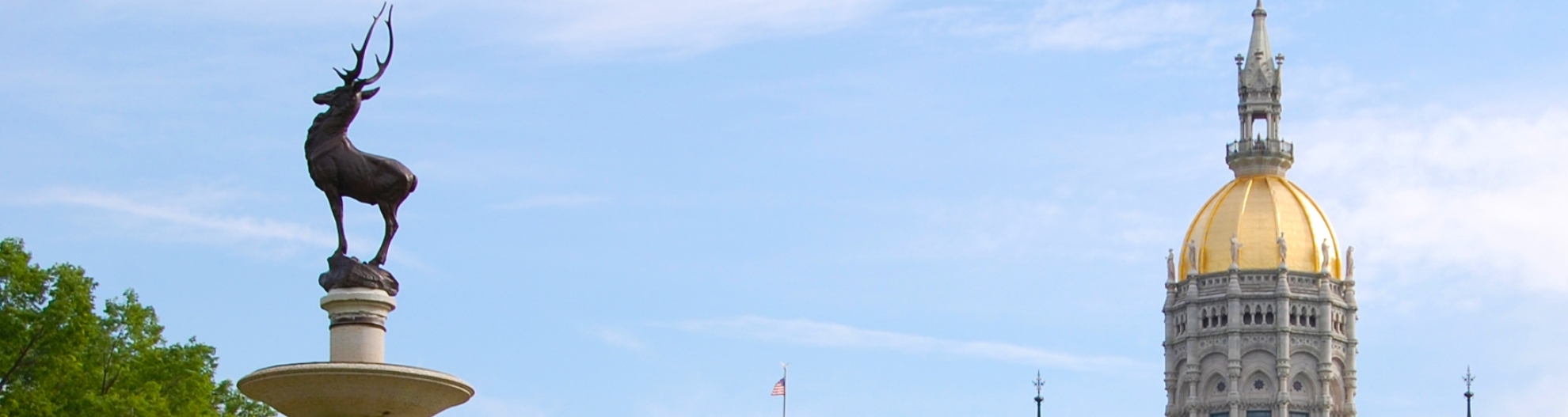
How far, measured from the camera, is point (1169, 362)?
17650 centimetres

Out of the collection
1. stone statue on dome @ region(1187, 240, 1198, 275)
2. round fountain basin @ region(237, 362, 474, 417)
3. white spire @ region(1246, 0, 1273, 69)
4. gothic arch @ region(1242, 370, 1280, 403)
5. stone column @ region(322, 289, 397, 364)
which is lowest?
round fountain basin @ region(237, 362, 474, 417)

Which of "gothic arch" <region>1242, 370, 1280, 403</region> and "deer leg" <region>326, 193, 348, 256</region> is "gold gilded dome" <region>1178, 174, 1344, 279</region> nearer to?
"gothic arch" <region>1242, 370, 1280, 403</region>

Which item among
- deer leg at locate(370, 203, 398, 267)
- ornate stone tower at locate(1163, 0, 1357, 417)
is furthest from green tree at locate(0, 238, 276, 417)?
ornate stone tower at locate(1163, 0, 1357, 417)

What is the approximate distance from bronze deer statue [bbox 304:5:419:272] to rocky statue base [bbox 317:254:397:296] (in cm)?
13

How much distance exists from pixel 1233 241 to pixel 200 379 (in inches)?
4528

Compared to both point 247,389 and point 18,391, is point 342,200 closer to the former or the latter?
point 247,389

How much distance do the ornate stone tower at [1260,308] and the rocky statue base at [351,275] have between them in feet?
447

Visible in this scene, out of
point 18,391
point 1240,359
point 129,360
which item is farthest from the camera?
point 1240,359

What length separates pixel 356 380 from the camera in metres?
36.6

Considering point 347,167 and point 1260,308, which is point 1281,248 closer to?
point 1260,308

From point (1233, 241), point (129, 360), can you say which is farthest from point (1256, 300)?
point (129, 360)

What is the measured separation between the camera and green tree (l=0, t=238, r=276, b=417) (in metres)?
59.6

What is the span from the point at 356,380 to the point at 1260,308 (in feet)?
460

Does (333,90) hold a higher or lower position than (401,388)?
higher
